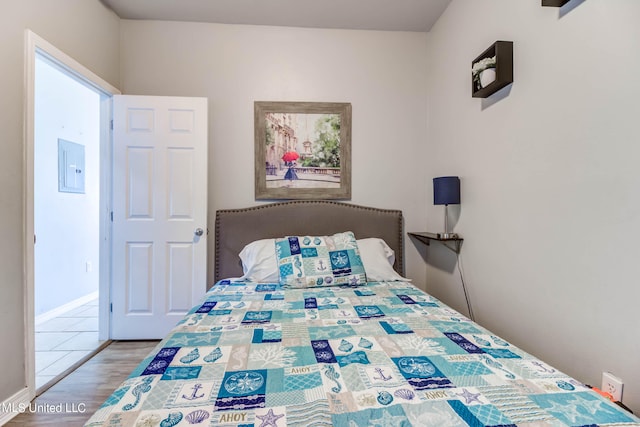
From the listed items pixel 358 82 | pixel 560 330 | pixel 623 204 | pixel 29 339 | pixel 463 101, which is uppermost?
pixel 358 82

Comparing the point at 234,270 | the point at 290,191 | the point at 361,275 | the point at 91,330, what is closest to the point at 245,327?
the point at 361,275

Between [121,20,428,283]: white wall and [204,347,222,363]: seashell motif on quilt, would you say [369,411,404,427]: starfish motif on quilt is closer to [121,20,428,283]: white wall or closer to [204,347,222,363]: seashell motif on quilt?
[204,347,222,363]: seashell motif on quilt

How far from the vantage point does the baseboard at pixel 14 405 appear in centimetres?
162

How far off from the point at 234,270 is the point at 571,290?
233 centimetres

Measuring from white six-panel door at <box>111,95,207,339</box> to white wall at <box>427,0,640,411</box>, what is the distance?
2.19 m

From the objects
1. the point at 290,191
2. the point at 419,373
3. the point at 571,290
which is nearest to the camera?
the point at 419,373

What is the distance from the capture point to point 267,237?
2.74 metres

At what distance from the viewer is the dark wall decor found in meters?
1.73

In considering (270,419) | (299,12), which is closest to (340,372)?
(270,419)

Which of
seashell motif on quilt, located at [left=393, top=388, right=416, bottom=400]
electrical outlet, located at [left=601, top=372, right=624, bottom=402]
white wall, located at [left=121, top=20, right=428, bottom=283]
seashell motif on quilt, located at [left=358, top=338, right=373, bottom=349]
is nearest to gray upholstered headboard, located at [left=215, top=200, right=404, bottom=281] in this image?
white wall, located at [left=121, top=20, right=428, bottom=283]

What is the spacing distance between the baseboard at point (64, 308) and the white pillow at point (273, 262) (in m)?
2.20

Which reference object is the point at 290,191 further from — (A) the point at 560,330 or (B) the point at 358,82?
(A) the point at 560,330

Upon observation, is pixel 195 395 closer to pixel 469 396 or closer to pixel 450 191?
pixel 469 396

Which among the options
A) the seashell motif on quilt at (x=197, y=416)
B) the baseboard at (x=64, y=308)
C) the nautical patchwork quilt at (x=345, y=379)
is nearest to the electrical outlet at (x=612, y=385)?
the nautical patchwork quilt at (x=345, y=379)
